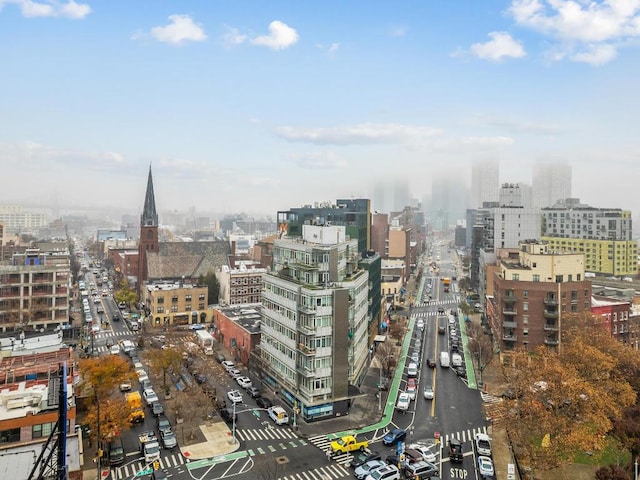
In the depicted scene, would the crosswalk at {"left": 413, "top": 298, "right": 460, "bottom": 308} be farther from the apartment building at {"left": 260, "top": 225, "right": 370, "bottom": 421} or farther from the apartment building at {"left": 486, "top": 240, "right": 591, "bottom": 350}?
the apartment building at {"left": 260, "top": 225, "right": 370, "bottom": 421}

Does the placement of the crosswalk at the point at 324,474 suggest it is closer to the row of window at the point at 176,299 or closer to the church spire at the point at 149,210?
the row of window at the point at 176,299

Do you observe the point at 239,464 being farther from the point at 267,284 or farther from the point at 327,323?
the point at 267,284

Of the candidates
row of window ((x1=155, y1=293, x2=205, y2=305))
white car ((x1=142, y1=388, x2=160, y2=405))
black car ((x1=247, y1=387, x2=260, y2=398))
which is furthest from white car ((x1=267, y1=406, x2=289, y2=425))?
row of window ((x1=155, y1=293, x2=205, y2=305))

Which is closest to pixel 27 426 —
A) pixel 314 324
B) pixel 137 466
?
pixel 137 466

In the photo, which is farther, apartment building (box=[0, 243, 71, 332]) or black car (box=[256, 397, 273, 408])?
apartment building (box=[0, 243, 71, 332])

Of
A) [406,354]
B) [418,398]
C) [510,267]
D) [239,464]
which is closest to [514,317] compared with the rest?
[510,267]

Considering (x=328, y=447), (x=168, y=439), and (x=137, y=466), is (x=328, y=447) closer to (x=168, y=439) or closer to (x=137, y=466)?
(x=168, y=439)
